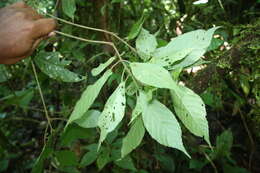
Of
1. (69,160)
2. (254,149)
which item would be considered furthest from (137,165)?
(254,149)

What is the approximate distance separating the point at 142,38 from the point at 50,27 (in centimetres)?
21

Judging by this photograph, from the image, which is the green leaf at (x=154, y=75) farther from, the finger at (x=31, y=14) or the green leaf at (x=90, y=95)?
the finger at (x=31, y=14)

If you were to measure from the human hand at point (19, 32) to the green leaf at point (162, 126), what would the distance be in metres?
0.32

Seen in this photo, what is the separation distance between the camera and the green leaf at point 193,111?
0.49 metres

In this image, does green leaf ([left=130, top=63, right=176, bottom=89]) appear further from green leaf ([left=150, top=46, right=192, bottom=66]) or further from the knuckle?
the knuckle

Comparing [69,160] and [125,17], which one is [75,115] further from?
[125,17]

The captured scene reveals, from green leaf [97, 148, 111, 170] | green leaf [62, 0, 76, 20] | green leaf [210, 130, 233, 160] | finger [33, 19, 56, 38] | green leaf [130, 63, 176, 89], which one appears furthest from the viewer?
green leaf [210, 130, 233, 160]

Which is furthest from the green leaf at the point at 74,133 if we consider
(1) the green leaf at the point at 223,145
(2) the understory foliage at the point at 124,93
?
(1) the green leaf at the point at 223,145

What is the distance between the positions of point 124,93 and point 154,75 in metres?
0.09

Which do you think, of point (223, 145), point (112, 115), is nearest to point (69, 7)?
point (112, 115)

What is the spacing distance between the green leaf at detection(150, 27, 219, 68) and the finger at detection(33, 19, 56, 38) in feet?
0.86

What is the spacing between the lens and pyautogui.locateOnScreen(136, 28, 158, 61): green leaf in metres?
0.58

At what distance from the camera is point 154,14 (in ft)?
4.55

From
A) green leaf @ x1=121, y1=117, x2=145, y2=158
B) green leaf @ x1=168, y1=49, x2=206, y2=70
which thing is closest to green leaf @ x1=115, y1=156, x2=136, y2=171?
green leaf @ x1=121, y1=117, x2=145, y2=158
